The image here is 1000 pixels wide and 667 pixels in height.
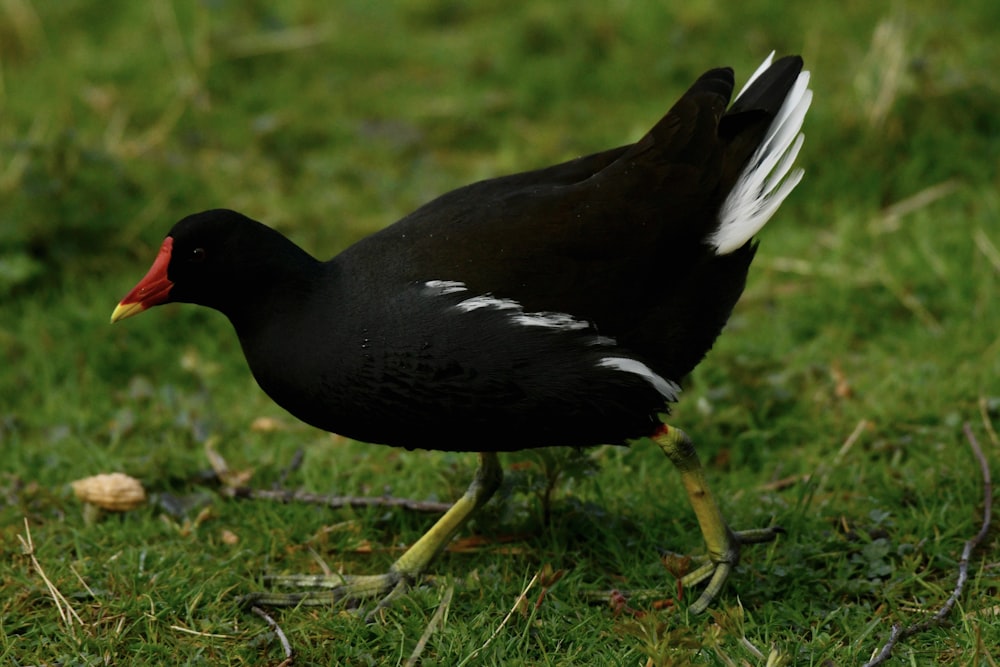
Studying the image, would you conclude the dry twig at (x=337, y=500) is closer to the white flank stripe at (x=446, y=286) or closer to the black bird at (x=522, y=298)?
the black bird at (x=522, y=298)

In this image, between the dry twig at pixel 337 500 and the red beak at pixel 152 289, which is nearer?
the red beak at pixel 152 289

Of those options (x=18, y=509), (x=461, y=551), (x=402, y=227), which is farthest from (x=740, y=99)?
(x=18, y=509)

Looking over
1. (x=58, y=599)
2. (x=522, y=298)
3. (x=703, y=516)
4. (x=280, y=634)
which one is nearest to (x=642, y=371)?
(x=522, y=298)

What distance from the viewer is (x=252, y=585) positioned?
9.93 feet

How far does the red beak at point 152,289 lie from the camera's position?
2.83 metres

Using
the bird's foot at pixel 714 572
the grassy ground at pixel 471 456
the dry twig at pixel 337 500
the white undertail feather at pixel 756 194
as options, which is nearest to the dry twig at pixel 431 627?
the grassy ground at pixel 471 456

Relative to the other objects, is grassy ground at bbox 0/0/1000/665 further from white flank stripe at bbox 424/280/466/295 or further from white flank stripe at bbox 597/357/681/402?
white flank stripe at bbox 424/280/466/295

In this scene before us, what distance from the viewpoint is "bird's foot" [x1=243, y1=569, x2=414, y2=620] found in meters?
2.94

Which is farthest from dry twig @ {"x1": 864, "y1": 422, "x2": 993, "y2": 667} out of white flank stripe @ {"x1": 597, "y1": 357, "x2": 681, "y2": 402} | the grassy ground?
white flank stripe @ {"x1": 597, "y1": 357, "x2": 681, "y2": 402}

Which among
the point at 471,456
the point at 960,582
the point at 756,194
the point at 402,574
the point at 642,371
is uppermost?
the point at 756,194

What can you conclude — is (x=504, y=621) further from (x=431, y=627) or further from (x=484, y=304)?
(x=484, y=304)

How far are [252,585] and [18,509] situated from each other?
0.79 m

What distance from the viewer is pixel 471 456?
3.58 metres

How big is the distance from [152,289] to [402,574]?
0.95 meters
